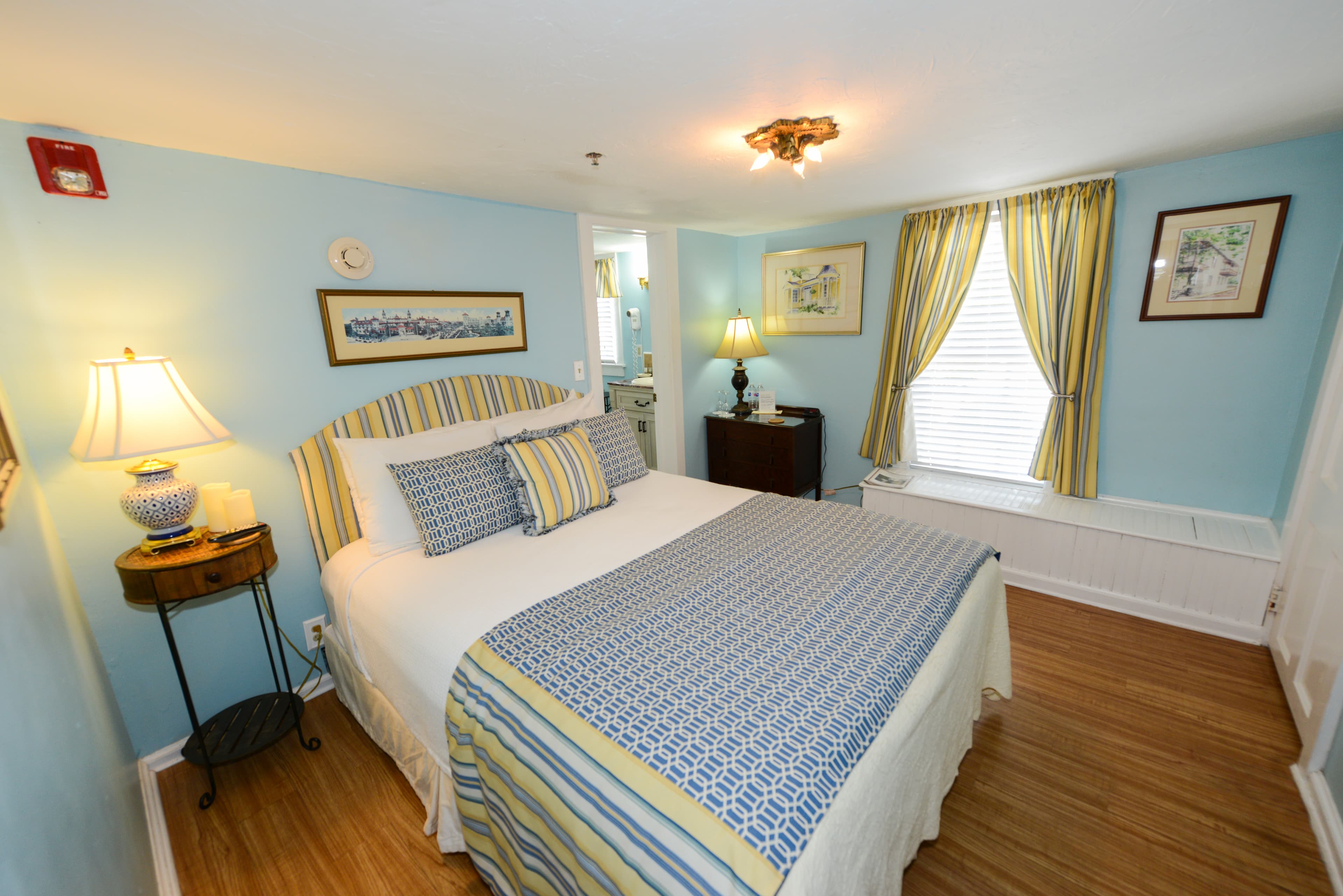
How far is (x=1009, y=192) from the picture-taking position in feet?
9.29

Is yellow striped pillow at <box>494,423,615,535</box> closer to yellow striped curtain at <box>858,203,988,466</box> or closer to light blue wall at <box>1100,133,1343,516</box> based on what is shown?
yellow striped curtain at <box>858,203,988,466</box>

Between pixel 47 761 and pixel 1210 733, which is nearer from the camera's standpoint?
pixel 47 761

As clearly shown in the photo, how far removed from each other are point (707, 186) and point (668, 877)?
2.64 meters

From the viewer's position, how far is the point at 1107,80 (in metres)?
1.49

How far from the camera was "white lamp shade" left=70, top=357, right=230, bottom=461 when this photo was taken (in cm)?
151

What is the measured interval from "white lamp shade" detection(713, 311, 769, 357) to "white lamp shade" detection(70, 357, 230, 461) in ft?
10.0

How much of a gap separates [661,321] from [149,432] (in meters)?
2.85

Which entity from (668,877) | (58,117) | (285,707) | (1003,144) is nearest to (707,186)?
(1003,144)

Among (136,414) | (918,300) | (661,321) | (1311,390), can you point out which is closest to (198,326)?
(136,414)

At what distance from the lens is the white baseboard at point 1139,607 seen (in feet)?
7.73

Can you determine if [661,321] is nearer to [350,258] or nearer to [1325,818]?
[350,258]

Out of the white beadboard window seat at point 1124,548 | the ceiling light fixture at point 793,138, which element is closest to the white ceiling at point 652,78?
the ceiling light fixture at point 793,138

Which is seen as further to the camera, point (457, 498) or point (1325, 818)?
point (457, 498)

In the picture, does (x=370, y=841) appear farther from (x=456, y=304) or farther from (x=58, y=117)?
(x=58, y=117)
